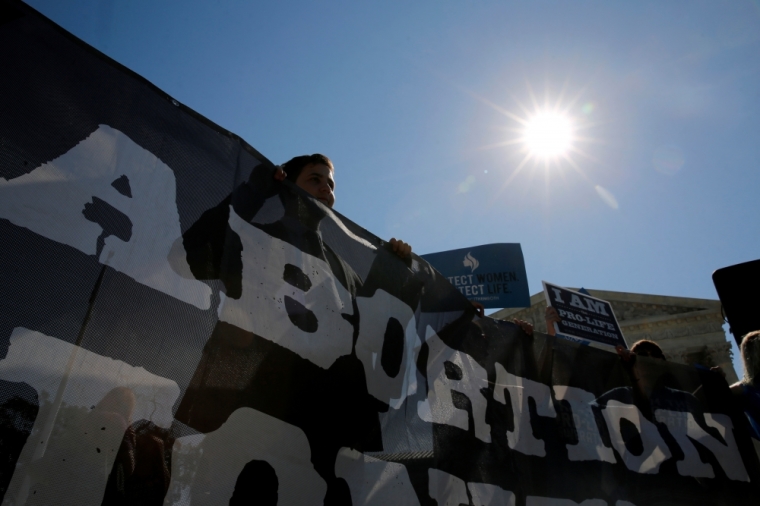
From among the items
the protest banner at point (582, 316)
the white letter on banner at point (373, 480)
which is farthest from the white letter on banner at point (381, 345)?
the protest banner at point (582, 316)

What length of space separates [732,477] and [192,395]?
3.58 metres

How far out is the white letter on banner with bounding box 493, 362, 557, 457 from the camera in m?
2.59

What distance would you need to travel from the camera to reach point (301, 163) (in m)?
2.98

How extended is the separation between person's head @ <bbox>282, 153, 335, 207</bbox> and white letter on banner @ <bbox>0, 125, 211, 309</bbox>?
1118 mm

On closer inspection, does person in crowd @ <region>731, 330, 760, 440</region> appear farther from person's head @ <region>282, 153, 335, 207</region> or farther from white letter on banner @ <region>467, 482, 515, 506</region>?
person's head @ <region>282, 153, 335, 207</region>

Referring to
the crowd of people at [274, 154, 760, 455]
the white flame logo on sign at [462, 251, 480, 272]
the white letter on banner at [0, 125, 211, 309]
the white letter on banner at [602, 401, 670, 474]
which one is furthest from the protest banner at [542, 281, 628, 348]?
the white letter on banner at [0, 125, 211, 309]

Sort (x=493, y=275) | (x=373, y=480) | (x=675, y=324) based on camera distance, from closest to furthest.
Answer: (x=373, y=480) → (x=493, y=275) → (x=675, y=324)

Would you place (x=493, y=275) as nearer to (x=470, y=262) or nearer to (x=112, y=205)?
(x=470, y=262)

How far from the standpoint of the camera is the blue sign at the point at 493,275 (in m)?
6.07

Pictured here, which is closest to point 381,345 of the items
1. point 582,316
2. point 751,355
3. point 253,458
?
point 253,458

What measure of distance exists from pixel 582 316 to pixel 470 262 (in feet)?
6.58

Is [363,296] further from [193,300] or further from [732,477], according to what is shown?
[732,477]

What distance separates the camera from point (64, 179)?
1479mm

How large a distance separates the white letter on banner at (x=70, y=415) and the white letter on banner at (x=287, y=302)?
15.6 inches
